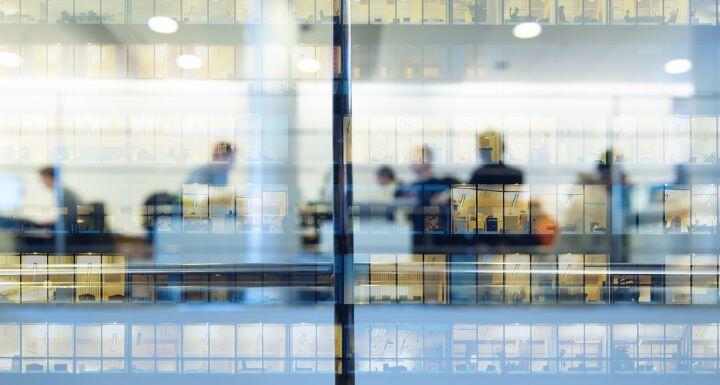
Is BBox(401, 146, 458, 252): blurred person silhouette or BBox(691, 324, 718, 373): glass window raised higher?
BBox(401, 146, 458, 252): blurred person silhouette

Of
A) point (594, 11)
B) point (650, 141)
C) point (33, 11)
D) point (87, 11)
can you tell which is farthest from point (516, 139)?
point (33, 11)

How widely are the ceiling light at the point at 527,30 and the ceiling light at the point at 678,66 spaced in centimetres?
80

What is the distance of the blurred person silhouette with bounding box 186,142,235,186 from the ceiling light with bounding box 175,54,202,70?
50 centimetres

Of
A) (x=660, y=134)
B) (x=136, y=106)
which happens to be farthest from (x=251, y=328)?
(x=660, y=134)

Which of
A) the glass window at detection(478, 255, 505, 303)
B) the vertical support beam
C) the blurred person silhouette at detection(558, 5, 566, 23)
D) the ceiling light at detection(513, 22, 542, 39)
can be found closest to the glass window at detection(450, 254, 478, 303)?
the glass window at detection(478, 255, 505, 303)

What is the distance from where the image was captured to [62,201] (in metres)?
2.43

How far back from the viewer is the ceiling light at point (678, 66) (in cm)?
248

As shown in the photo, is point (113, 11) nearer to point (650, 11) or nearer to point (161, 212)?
point (161, 212)

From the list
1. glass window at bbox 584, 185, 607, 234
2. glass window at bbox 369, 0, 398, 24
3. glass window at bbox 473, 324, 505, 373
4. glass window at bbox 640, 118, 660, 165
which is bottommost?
glass window at bbox 473, 324, 505, 373

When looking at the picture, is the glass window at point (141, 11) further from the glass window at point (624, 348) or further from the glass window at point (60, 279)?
the glass window at point (624, 348)

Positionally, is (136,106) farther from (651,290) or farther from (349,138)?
(651,290)

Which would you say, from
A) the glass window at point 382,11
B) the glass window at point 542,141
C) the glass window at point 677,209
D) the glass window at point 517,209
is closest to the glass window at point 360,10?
the glass window at point 382,11

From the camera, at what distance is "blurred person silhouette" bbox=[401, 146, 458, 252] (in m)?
2.46

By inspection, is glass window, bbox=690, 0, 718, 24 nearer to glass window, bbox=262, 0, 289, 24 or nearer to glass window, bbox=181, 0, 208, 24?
glass window, bbox=262, 0, 289, 24
